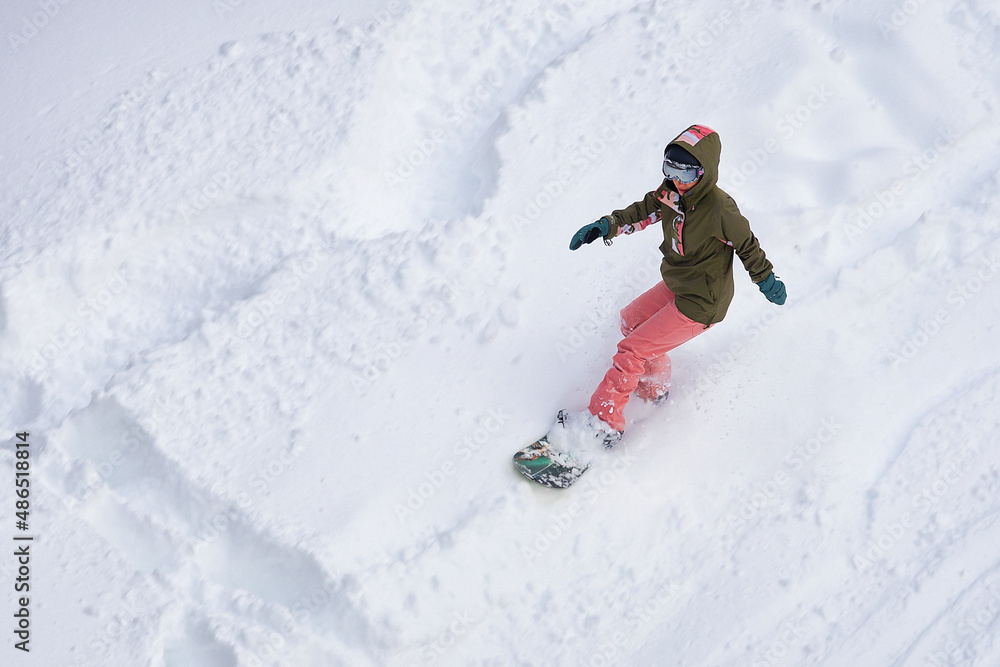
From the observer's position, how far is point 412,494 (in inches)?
152

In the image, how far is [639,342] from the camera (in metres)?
3.76

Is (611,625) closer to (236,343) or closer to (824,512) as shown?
(824,512)

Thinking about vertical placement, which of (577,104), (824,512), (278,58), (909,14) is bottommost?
(824,512)

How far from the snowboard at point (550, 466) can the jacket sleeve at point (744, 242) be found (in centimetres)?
117

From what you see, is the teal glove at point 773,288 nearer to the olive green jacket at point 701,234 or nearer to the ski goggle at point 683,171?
the olive green jacket at point 701,234

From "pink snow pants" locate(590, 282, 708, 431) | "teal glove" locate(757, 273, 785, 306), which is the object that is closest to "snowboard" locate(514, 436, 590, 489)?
"pink snow pants" locate(590, 282, 708, 431)

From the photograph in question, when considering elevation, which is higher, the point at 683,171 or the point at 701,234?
the point at 683,171

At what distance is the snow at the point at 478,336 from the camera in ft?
11.8

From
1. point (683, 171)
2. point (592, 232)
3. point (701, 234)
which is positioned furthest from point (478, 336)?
point (683, 171)

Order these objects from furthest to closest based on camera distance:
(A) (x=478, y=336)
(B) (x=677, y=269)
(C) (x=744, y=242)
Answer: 1. (A) (x=478, y=336)
2. (B) (x=677, y=269)
3. (C) (x=744, y=242)

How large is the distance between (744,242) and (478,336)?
4.89ft

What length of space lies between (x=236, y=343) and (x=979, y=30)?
4806 millimetres

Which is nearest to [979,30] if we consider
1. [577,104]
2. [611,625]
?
[577,104]

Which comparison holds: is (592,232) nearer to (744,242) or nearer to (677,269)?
(677,269)
